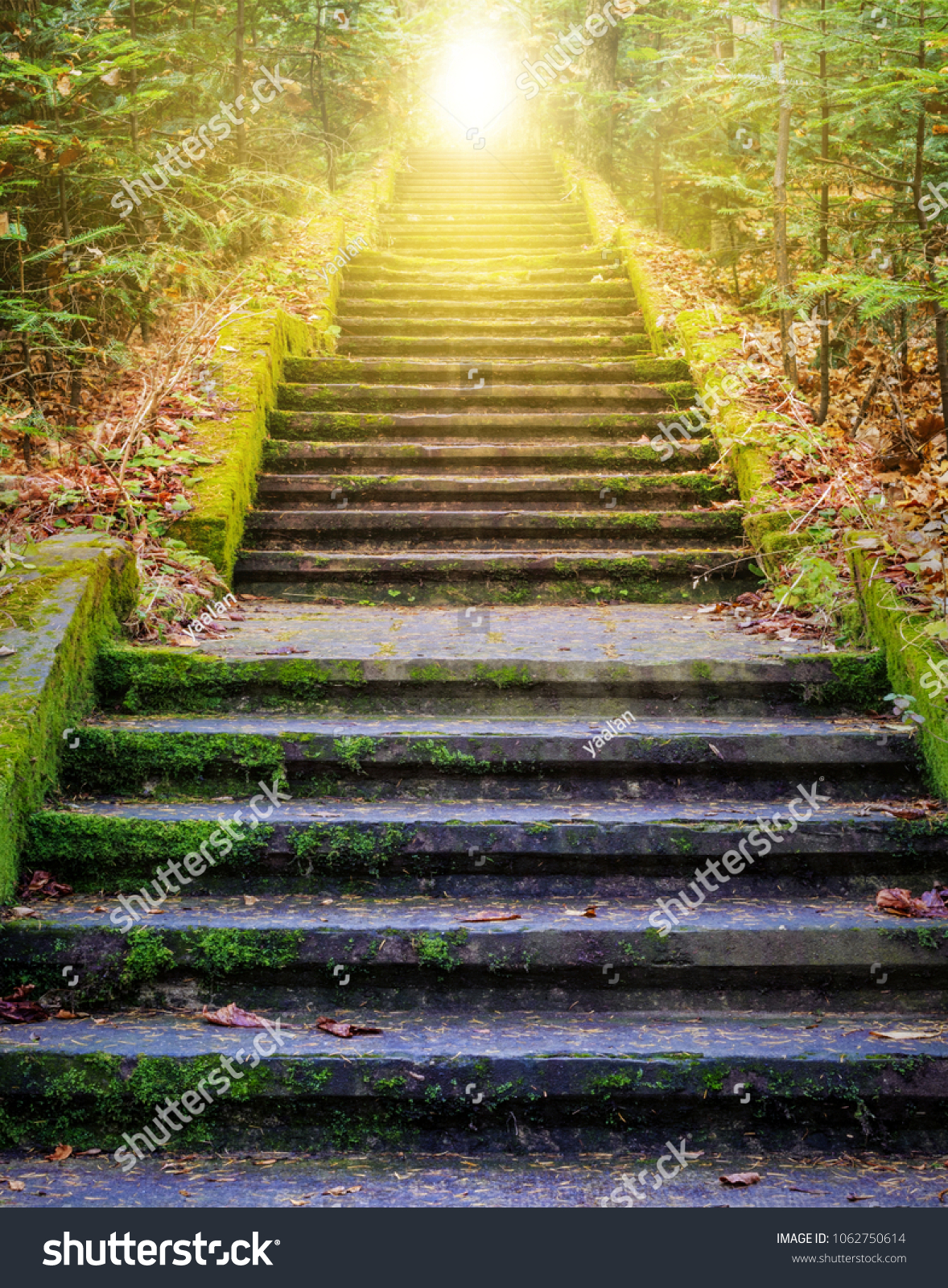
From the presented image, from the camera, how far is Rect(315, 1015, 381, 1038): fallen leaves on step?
8.11 feet

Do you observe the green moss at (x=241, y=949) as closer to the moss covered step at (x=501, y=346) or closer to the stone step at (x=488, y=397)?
the stone step at (x=488, y=397)

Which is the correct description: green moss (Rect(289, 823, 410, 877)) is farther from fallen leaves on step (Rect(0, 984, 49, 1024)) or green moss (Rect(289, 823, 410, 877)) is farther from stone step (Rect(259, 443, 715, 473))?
stone step (Rect(259, 443, 715, 473))

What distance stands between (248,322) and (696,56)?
26.9ft

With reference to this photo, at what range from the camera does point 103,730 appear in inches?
125

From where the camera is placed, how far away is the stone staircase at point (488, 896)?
7.63ft

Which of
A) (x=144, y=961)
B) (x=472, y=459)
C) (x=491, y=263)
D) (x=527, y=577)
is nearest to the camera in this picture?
(x=144, y=961)

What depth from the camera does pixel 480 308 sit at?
802cm

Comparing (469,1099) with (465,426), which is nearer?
(469,1099)

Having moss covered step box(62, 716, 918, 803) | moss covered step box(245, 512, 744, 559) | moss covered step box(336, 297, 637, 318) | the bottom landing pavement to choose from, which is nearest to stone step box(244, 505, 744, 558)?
moss covered step box(245, 512, 744, 559)

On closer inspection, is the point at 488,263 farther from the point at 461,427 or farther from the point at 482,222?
the point at 461,427

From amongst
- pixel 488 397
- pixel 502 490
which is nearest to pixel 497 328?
pixel 488 397

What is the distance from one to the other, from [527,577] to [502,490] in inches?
32.7

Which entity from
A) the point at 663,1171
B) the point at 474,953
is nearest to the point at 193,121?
the point at 474,953

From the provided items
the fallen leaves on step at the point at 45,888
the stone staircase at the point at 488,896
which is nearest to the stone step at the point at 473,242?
the stone staircase at the point at 488,896
